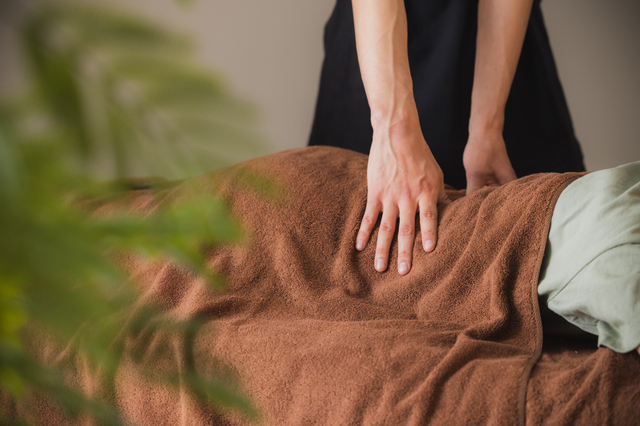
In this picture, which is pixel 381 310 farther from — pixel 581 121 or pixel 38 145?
pixel 581 121

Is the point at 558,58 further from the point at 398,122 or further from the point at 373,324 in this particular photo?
the point at 373,324

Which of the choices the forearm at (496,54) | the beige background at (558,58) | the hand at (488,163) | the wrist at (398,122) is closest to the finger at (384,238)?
the wrist at (398,122)

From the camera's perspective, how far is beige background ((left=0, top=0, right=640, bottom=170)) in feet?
6.58

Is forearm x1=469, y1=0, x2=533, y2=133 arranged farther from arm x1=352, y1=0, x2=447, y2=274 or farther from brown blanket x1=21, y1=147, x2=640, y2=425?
brown blanket x1=21, y1=147, x2=640, y2=425

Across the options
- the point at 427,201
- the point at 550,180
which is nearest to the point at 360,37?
the point at 427,201

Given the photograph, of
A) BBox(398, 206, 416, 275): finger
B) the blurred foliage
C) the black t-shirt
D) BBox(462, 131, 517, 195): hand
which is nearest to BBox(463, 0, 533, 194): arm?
BBox(462, 131, 517, 195): hand

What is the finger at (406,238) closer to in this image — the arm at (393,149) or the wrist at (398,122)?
the arm at (393,149)

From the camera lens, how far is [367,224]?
879 millimetres

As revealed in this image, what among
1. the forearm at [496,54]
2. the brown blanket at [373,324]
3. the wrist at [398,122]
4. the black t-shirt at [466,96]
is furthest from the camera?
the black t-shirt at [466,96]

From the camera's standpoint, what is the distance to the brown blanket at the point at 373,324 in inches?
20.8

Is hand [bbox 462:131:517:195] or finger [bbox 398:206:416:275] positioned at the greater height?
hand [bbox 462:131:517:195]

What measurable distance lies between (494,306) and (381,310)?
192 millimetres

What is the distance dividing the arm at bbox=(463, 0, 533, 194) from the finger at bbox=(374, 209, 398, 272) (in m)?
0.41

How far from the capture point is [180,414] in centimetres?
67
